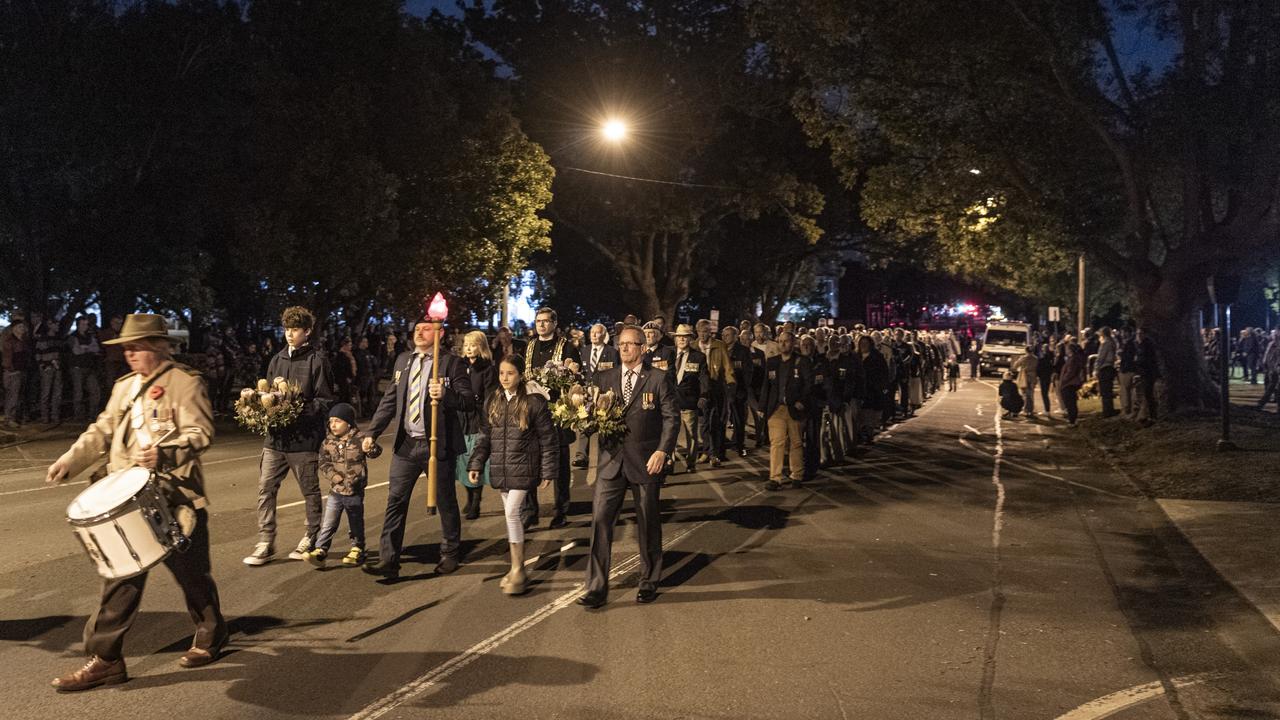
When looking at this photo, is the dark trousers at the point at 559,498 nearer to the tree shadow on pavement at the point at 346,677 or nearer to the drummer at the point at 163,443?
the tree shadow on pavement at the point at 346,677

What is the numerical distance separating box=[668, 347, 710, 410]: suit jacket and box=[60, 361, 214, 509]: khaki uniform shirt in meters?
Answer: 8.98

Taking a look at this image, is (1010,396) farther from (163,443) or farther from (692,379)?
(163,443)

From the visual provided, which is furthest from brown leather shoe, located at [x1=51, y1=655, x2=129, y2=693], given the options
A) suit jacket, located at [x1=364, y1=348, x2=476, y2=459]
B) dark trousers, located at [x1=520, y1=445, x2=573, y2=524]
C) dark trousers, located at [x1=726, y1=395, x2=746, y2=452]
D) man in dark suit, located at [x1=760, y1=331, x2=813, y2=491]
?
dark trousers, located at [x1=726, y1=395, x2=746, y2=452]

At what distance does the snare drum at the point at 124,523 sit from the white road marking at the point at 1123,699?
4.74 m

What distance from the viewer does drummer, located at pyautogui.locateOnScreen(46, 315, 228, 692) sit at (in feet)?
20.1

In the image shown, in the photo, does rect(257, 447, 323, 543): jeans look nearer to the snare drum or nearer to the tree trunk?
the snare drum

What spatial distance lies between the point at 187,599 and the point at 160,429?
1.03 m

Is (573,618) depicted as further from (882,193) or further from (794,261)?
(794,261)

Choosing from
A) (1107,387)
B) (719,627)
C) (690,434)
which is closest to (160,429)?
(719,627)

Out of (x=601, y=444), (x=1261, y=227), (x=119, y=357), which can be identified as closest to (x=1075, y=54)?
(x=1261, y=227)

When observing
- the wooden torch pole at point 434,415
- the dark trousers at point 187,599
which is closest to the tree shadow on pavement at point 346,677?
the dark trousers at point 187,599

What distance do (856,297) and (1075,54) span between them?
58458 millimetres

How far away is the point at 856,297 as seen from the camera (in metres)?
77.0

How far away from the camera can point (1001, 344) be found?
152 ft
